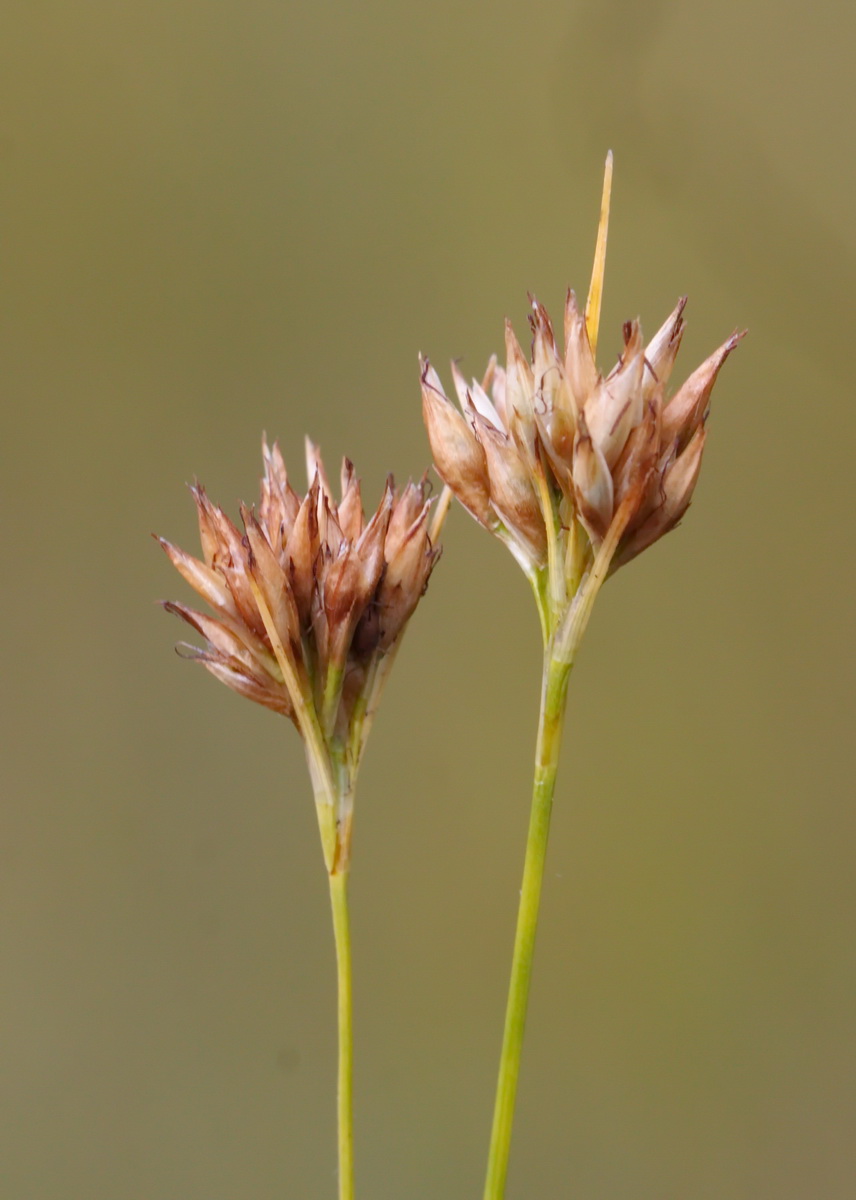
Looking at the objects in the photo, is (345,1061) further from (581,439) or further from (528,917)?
(581,439)

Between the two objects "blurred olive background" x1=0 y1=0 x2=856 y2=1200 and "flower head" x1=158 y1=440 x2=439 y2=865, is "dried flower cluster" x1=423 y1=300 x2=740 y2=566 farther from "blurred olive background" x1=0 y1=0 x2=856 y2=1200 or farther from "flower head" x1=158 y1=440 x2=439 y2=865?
"blurred olive background" x1=0 y1=0 x2=856 y2=1200

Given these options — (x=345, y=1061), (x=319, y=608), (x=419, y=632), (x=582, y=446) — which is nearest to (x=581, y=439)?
(x=582, y=446)

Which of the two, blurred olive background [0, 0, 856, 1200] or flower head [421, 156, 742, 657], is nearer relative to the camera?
flower head [421, 156, 742, 657]

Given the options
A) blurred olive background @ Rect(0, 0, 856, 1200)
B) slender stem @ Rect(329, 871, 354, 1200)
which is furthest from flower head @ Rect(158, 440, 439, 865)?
blurred olive background @ Rect(0, 0, 856, 1200)

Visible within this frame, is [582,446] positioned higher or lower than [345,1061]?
higher

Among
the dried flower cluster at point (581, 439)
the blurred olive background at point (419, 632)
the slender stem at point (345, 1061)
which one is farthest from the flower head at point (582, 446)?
the blurred olive background at point (419, 632)

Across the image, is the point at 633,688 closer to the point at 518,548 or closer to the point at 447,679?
the point at 447,679
